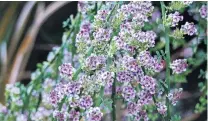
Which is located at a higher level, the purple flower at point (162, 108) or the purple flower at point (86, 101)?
the purple flower at point (86, 101)

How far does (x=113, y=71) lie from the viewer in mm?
612

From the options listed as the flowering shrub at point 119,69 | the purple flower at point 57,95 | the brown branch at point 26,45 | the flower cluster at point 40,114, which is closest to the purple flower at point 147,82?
the flowering shrub at point 119,69

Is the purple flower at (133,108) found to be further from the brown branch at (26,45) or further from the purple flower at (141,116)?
the brown branch at (26,45)

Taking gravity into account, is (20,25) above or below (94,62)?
above

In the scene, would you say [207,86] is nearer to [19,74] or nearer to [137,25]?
[137,25]

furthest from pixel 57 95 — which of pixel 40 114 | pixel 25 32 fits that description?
pixel 25 32

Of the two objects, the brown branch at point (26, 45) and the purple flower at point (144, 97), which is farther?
the brown branch at point (26, 45)

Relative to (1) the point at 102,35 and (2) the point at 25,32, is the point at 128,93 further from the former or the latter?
(2) the point at 25,32

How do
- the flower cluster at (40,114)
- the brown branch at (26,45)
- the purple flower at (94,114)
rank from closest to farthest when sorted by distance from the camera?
the purple flower at (94,114) < the flower cluster at (40,114) < the brown branch at (26,45)

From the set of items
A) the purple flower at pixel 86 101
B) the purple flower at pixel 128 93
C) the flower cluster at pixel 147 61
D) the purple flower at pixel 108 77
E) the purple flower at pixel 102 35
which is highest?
the purple flower at pixel 102 35

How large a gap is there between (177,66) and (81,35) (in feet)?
0.44

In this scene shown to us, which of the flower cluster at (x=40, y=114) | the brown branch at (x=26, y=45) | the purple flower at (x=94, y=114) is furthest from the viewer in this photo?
the brown branch at (x=26, y=45)

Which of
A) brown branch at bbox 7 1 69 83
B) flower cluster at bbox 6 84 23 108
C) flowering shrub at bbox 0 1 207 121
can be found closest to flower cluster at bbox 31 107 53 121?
flower cluster at bbox 6 84 23 108

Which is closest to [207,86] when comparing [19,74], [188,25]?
[188,25]
